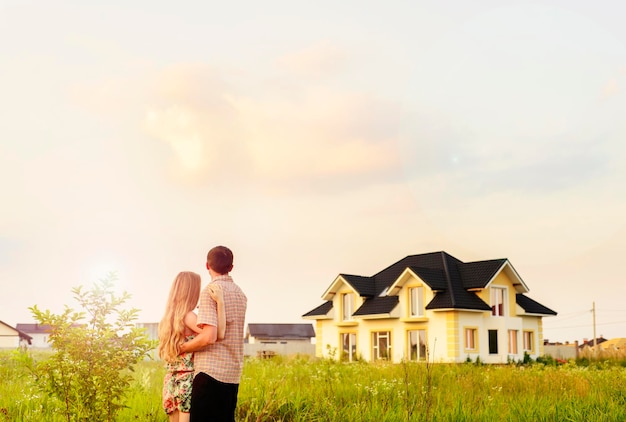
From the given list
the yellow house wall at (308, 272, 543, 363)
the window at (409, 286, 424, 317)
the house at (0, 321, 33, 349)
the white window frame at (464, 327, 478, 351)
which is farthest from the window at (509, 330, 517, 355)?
the house at (0, 321, 33, 349)

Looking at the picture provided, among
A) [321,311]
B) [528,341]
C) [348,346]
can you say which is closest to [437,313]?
[348,346]

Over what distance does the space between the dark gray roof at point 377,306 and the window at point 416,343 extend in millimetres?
1716

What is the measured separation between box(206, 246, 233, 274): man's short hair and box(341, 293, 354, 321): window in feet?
109

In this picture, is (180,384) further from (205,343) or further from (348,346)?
(348,346)

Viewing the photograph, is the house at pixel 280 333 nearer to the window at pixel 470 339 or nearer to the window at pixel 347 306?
the window at pixel 347 306

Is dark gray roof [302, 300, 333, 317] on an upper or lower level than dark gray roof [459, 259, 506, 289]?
lower

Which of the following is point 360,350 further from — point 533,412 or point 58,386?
point 58,386

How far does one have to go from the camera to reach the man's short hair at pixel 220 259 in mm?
6312

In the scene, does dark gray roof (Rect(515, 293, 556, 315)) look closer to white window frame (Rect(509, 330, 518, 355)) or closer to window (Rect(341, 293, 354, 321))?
white window frame (Rect(509, 330, 518, 355))

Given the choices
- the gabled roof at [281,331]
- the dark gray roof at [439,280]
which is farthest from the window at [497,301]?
the gabled roof at [281,331]

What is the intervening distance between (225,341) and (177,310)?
576mm

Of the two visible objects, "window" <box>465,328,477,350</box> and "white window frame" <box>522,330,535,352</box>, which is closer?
"window" <box>465,328,477,350</box>

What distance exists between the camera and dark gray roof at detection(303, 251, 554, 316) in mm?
34062

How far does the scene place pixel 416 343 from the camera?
34906 mm
